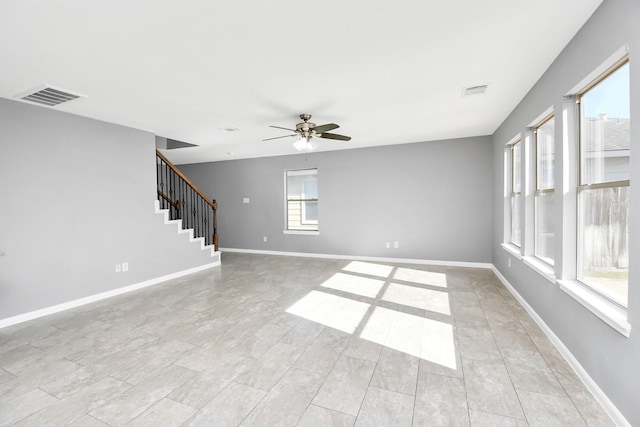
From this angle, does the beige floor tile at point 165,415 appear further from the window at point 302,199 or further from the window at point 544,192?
the window at point 302,199

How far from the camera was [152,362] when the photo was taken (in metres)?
2.43

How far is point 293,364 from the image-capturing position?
7.78 ft

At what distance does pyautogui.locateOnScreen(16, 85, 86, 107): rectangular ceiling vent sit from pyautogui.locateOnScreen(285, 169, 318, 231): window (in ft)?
15.0

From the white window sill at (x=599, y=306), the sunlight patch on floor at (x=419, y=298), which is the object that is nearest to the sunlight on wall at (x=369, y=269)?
the sunlight patch on floor at (x=419, y=298)

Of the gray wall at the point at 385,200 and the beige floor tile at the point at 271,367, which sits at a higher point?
the gray wall at the point at 385,200

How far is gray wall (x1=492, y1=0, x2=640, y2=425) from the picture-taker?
156 cm

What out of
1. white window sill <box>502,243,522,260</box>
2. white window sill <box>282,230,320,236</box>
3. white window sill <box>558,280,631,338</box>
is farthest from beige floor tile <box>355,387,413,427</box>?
white window sill <box>282,230,320,236</box>

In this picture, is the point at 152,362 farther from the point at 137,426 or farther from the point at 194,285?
the point at 194,285

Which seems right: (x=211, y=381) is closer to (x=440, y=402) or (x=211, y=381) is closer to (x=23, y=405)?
(x=23, y=405)

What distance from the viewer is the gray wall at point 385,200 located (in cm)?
572

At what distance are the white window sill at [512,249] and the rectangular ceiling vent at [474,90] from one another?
2.12m

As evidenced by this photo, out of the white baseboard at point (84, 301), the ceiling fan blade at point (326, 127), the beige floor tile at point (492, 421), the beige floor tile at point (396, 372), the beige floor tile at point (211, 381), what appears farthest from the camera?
the ceiling fan blade at point (326, 127)

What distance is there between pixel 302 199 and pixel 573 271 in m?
5.58

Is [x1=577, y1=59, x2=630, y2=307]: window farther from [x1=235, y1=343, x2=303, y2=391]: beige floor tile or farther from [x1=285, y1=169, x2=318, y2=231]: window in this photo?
[x1=285, y1=169, x2=318, y2=231]: window
